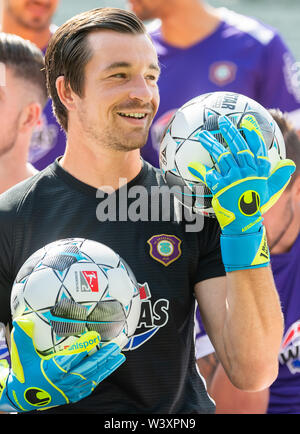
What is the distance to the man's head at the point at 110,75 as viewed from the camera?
3.44 meters

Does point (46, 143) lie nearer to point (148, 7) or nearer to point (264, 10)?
point (148, 7)

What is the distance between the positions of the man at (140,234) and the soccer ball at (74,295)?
0.09 m

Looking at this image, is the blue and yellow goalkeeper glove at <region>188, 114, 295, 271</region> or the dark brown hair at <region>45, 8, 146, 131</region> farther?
the dark brown hair at <region>45, 8, 146, 131</region>

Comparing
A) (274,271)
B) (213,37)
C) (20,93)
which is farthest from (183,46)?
(274,271)

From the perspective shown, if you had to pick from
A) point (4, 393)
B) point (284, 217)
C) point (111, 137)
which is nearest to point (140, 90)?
point (111, 137)

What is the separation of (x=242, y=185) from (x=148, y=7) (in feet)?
9.56

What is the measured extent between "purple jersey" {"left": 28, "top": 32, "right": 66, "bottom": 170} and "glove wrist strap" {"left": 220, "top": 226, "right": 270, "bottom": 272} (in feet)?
8.43

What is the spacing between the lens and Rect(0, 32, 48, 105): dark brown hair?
4.84 metres

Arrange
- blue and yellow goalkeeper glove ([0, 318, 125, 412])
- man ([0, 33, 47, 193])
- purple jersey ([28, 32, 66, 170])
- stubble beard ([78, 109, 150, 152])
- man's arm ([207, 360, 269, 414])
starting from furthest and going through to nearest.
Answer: purple jersey ([28, 32, 66, 170]) < man ([0, 33, 47, 193]) < man's arm ([207, 360, 269, 414]) < stubble beard ([78, 109, 150, 152]) < blue and yellow goalkeeper glove ([0, 318, 125, 412])

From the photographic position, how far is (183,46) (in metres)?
5.45

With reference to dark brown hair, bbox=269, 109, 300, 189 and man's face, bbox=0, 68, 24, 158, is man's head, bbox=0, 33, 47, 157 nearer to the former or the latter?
man's face, bbox=0, 68, 24, 158

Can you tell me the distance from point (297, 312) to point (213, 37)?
1886 mm

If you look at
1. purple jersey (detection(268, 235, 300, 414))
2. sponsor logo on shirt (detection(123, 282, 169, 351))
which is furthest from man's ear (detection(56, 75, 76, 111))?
purple jersey (detection(268, 235, 300, 414))
